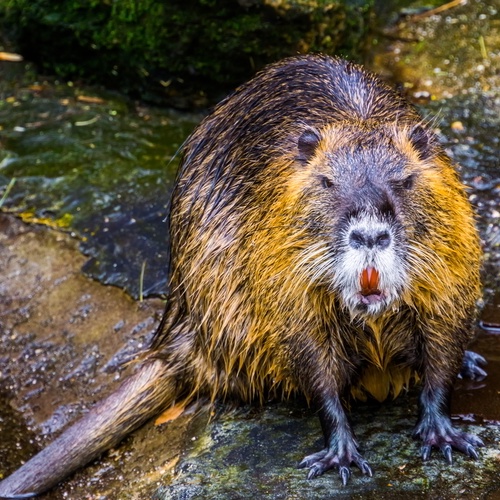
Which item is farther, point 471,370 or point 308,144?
point 471,370

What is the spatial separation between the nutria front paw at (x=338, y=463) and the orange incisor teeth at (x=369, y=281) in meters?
0.58

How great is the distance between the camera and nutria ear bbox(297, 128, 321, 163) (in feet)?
9.09

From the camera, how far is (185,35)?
17.0ft

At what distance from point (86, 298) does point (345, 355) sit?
157 cm

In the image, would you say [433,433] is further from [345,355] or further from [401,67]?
[401,67]

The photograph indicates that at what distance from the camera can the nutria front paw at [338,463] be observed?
9.16 feet

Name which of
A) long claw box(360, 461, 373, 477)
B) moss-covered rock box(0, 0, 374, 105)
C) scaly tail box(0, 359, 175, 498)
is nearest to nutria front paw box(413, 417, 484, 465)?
long claw box(360, 461, 373, 477)

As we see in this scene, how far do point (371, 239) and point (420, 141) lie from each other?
52 centimetres

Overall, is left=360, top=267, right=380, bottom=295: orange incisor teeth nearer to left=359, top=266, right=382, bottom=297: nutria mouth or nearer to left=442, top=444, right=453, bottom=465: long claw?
left=359, top=266, right=382, bottom=297: nutria mouth

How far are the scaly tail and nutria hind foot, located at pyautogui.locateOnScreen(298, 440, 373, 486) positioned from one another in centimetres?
77

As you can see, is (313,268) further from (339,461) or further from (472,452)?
(472,452)

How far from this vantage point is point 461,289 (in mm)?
2873

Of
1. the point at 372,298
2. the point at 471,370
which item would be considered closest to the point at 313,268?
the point at 372,298

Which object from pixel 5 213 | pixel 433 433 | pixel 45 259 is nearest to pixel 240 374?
pixel 433 433
